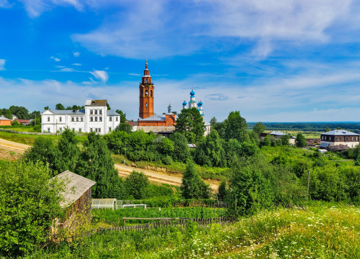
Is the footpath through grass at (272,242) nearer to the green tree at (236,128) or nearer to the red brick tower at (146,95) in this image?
the green tree at (236,128)

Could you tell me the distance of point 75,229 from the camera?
10836 millimetres

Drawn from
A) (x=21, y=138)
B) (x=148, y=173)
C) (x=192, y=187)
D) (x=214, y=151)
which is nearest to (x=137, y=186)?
(x=192, y=187)

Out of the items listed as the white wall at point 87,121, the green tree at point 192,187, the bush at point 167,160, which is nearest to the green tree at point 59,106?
the white wall at point 87,121

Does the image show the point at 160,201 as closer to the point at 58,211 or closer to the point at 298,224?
the point at 58,211

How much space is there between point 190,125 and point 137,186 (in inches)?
1192

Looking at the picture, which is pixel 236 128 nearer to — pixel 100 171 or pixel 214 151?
pixel 214 151

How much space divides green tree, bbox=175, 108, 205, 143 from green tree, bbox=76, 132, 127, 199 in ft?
94.6

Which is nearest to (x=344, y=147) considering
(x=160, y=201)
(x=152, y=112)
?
(x=152, y=112)

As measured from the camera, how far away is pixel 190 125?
53531mm

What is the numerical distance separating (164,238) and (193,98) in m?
65.3

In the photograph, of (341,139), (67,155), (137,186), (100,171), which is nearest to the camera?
(100,171)

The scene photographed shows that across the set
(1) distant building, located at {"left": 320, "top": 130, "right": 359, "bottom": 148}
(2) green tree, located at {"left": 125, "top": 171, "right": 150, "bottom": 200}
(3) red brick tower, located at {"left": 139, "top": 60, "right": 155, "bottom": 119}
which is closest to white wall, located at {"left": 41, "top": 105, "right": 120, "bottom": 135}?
(3) red brick tower, located at {"left": 139, "top": 60, "right": 155, "bottom": 119}

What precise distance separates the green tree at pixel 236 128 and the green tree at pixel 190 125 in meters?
8.43

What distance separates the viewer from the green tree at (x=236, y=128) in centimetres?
5717
